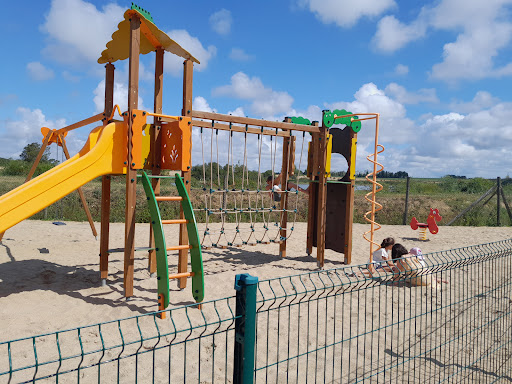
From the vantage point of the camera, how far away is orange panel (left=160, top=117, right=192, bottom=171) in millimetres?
5086

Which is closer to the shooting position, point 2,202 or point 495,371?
point 495,371

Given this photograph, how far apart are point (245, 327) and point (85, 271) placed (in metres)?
5.26

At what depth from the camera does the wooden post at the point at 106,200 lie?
5605mm

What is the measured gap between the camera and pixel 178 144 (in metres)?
5.13

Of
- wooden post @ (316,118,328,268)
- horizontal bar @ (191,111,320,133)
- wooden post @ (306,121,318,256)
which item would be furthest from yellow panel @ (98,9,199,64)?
wooden post @ (306,121,318,256)

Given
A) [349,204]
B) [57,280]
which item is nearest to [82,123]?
[57,280]

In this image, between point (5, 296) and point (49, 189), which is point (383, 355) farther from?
point (5, 296)

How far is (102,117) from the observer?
5.93m

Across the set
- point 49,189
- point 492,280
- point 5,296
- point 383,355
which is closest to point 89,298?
point 5,296

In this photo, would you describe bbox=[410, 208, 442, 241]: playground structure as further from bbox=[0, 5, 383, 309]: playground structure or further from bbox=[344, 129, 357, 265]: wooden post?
bbox=[0, 5, 383, 309]: playground structure

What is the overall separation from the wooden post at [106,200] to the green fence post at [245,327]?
13.2 ft

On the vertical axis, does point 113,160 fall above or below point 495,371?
above

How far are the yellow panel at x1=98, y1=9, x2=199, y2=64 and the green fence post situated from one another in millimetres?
4154

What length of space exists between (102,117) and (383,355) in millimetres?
4828
